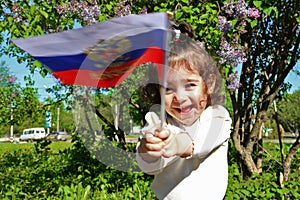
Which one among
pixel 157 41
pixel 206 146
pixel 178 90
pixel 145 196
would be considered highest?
pixel 157 41

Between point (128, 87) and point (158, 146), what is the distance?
1609 mm

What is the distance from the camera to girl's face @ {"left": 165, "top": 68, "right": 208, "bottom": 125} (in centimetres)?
146

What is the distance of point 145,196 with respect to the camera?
14.1 ft

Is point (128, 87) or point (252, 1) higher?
point (252, 1)

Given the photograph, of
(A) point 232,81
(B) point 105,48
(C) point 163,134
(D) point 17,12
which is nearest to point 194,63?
(B) point 105,48

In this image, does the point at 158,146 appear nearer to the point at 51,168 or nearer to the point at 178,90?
the point at 178,90

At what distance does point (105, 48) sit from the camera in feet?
4.79

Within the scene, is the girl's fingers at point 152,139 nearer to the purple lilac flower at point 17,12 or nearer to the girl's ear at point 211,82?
the girl's ear at point 211,82

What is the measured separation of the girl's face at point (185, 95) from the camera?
1462 mm

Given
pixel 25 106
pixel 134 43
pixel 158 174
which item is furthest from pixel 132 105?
pixel 134 43

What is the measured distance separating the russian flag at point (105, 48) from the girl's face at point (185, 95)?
6 centimetres

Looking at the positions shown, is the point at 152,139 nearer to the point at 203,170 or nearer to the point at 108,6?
the point at 203,170

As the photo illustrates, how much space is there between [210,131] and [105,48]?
46 centimetres

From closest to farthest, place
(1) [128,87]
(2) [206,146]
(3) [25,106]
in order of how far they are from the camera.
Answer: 1. (2) [206,146]
2. (1) [128,87]
3. (3) [25,106]
